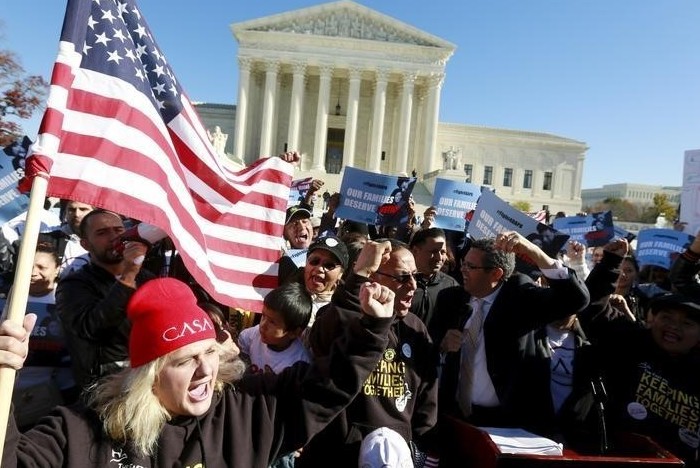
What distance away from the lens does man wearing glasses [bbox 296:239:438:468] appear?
270cm

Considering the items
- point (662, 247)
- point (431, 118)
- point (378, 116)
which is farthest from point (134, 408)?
point (431, 118)

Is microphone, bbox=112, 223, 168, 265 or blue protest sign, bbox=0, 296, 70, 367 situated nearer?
microphone, bbox=112, 223, 168, 265

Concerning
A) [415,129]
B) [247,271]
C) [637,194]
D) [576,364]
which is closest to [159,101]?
[247,271]

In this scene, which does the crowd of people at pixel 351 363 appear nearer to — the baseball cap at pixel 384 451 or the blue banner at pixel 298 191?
the baseball cap at pixel 384 451

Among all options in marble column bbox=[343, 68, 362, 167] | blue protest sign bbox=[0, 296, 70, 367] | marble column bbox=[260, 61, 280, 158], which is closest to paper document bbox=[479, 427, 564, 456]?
blue protest sign bbox=[0, 296, 70, 367]

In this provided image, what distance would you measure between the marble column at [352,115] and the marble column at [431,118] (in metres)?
6.63

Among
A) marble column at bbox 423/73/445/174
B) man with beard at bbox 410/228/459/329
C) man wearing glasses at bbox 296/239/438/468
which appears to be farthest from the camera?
marble column at bbox 423/73/445/174

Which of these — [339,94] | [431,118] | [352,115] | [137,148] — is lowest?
[137,148]

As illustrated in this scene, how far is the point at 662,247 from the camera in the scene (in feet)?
23.7

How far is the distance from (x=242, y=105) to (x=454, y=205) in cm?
4285

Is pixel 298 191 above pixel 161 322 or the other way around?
the other way around

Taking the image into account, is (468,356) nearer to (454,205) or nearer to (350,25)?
(454,205)

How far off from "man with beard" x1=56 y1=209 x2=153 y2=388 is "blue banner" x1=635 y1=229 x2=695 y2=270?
6.80 m

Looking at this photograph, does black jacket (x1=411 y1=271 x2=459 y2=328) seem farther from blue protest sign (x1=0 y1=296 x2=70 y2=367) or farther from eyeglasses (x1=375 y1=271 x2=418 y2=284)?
blue protest sign (x1=0 y1=296 x2=70 y2=367)
